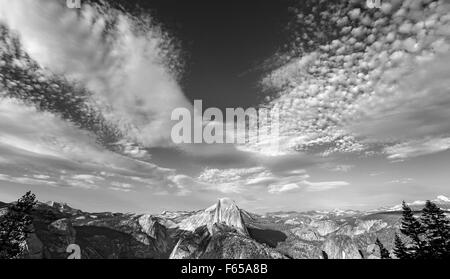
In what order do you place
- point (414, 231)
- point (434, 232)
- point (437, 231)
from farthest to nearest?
point (414, 231), point (434, 232), point (437, 231)

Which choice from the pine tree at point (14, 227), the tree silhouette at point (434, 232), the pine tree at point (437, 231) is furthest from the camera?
the pine tree at point (437, 231)

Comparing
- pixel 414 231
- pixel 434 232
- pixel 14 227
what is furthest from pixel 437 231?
pixel 14 227

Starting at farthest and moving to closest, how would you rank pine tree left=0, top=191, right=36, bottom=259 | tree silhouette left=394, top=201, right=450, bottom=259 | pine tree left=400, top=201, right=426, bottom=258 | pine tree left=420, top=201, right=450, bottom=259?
1. pine tree left=400, top=201, right=426, bottom=258
2. pine tree left=420, top=201, right=450, bottom=259
3. tree silhouette left=394, top=201, right=450, bottom=259
4. pine tree left=0, top=191, right=36, bottom=259

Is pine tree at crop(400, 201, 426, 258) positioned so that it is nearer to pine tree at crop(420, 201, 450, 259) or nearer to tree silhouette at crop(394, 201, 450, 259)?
tree silhouette at crop(394, 201, 450, 259)

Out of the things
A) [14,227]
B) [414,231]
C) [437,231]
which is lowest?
[414,231]

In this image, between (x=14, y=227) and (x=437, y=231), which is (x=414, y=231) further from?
(x=14, y=227)

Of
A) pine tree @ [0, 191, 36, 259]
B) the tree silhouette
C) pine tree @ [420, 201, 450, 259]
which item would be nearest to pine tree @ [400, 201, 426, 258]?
the tree silhouette

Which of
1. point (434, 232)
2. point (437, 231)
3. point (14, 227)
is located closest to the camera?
point (14, 227)

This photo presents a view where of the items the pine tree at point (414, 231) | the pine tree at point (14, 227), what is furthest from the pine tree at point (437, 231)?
the pine tree at point (14, 227)

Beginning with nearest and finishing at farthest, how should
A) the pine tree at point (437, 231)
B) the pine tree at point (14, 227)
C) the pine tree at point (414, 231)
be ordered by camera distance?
the pine tree at point (14, 227), the pine tree at point (437, 231), the pine tree at point (414, 231)

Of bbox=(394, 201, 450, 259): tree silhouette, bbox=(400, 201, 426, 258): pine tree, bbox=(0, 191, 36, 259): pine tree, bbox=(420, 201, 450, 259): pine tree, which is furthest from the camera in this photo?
bbox=(400, 201, 426, 258): pine tree

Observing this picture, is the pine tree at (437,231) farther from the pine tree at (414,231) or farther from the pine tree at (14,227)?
the pine tree at (14,227)
